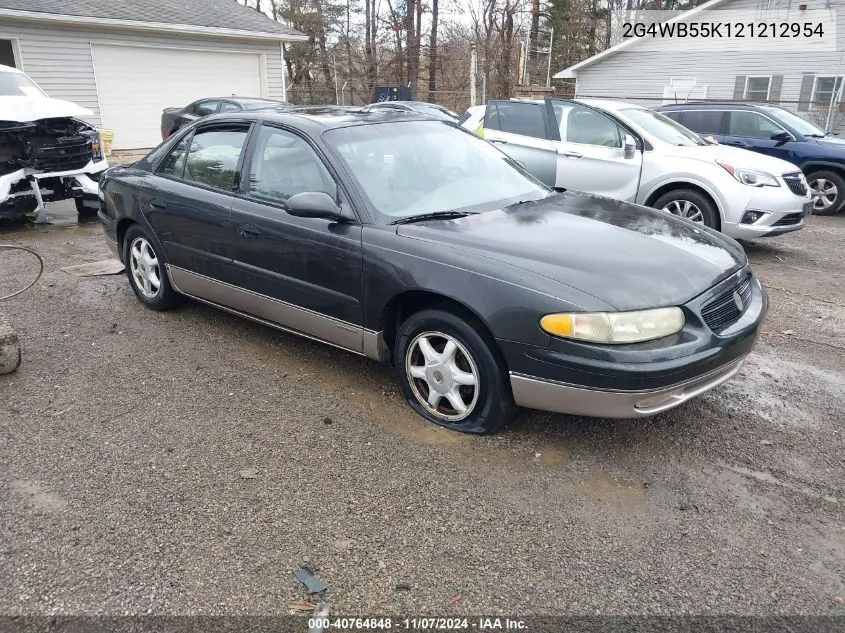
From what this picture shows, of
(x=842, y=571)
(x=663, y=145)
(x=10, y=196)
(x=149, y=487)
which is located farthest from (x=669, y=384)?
(x=10, y=196)

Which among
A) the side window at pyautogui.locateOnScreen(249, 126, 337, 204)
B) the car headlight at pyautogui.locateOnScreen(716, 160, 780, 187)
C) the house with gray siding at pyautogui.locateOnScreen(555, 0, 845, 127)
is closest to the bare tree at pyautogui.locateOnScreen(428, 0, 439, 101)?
the house with gray siding at pyautogui.locateOnScreen(555, 0, 845, 127)

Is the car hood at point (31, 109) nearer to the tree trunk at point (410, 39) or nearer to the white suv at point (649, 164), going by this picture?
the white suv at point (649, 164)

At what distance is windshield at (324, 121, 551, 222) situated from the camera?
376 cm

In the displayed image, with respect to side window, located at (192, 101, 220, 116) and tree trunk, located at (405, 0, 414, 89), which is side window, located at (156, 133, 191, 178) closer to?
side window, located at (192, 101, 220, 116)

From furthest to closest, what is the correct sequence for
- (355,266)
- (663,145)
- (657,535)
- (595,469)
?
1. (663,145)
2. (355,266)
3. (595,469)
4. (657,535)

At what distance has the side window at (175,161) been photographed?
483 centimetres

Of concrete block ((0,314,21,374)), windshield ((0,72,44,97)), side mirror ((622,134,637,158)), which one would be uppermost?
windshield ((0,72,44,97))

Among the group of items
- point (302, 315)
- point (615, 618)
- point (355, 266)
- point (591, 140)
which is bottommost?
point (615, 618)

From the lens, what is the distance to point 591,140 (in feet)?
25.1

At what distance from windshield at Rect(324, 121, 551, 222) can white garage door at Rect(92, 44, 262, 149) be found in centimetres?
1474

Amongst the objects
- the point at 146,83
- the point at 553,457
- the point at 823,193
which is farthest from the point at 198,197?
the point at 146,83

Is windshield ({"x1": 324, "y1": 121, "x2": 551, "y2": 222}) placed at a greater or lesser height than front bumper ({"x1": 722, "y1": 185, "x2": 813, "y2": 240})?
greater

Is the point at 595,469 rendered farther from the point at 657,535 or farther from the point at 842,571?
the point at 842,571

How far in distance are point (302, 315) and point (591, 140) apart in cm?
499
